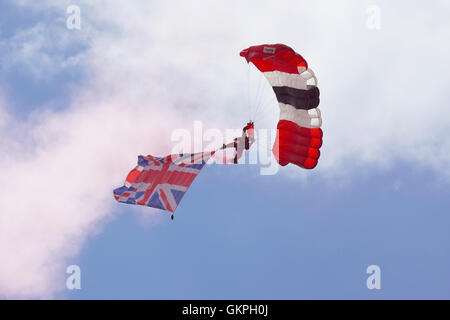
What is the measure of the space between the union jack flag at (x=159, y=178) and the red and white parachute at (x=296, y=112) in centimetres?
442

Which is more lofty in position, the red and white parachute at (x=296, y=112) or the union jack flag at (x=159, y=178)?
the red and white parachute at (x=296, y=112)

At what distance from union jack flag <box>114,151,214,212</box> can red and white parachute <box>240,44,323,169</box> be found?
4.42 meters

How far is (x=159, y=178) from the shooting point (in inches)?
1757

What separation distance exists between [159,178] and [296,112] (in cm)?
789

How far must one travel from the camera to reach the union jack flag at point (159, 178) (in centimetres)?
4422

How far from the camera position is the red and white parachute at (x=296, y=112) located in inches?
1789

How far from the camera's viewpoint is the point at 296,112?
4603 cm

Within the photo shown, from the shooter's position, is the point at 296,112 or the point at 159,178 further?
the point at 296,112

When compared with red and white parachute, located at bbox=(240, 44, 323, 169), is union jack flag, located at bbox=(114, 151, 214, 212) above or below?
below

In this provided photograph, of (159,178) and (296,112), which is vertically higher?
(296,112)

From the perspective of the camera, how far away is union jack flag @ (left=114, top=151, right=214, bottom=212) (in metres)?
44.2

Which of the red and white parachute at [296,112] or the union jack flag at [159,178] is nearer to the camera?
the union jack flag at [159,178]
